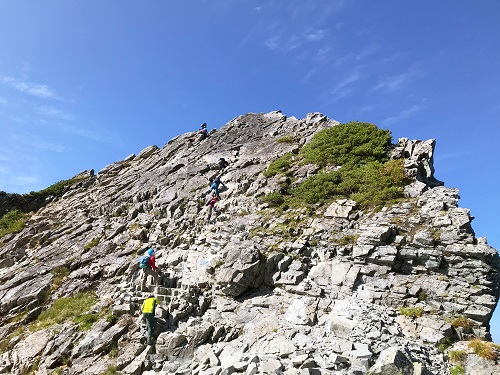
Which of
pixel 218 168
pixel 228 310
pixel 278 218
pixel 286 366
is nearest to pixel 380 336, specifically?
pixel 286 366

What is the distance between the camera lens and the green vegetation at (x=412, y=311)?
12852 millimetres

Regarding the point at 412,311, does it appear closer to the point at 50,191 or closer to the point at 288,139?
the point at 288,139

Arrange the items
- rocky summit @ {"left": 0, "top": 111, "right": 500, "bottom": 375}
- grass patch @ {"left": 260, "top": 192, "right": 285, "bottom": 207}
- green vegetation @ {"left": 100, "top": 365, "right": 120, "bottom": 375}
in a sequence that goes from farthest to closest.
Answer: grass patch @ {"left": 260, "top": 192, "right": 285, "bottom": 207}, green vegetation @ {"left": 100, "top": 365, "right": 120, "bottom": 375}, rocky summit @ {"left": 0, "top": 111, "right": 500, "bottom": 375}

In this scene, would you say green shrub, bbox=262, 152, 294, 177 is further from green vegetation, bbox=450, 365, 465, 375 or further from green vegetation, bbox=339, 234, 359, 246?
green vegetation, bbox=450, 365, 465, 375

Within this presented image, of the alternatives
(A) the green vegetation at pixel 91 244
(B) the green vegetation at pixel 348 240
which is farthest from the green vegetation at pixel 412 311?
(A) the green vegetation at pixel 91 244

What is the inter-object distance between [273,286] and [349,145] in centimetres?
1430

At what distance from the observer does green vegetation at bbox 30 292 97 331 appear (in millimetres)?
18172

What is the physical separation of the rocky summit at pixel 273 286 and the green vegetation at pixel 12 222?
635cm

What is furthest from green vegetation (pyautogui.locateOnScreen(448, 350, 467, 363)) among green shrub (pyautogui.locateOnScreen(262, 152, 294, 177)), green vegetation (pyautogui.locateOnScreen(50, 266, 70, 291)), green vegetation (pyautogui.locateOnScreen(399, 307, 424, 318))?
green vegetation (pyautogui.locateOnScreen(50, 266, 70, 291))

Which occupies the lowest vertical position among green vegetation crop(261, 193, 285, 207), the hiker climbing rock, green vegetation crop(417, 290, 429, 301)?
green vegetation crop(417, 290, 429, 301)

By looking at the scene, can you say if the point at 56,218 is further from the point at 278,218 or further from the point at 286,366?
the point at 286,366

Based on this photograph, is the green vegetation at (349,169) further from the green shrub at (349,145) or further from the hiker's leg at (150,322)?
the hiker's leg at (150,322)

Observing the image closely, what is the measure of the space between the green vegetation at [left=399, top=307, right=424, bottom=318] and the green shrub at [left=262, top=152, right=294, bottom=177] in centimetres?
1520

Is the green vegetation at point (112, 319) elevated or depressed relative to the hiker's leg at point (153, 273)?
depressed
